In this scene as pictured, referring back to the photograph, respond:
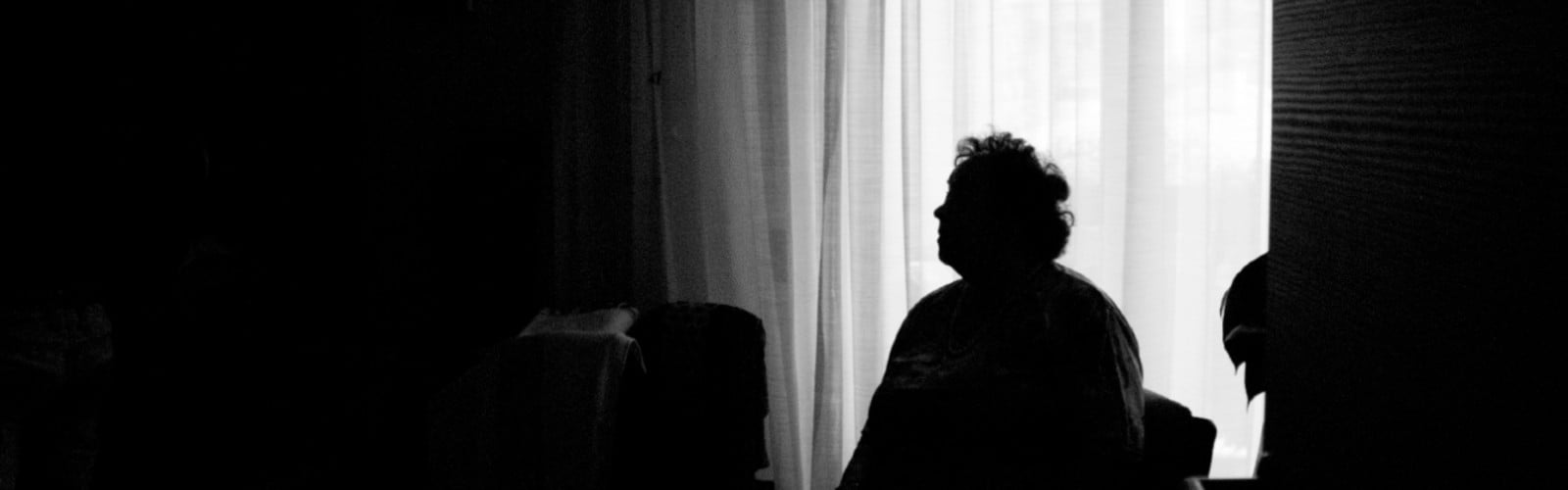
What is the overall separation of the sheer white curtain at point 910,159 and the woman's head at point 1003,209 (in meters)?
0.85

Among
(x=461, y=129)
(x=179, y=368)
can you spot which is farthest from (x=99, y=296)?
(x=461, y=129)

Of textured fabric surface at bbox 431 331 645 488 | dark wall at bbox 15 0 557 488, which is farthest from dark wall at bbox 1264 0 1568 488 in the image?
dark wall at bbox 15 0 557 488

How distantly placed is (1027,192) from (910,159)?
0.93 metres

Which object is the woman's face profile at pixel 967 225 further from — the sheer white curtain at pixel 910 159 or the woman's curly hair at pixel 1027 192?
the sheer white curtain at pixel 910 159

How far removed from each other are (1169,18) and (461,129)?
6.65 ft

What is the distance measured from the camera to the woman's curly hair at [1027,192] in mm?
2459

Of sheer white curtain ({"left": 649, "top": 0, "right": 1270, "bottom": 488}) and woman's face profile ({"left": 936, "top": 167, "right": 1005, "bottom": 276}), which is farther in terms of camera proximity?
sheer white curtain ({"left": 649, "top": 0, "right": 1270, "bottom": 488})

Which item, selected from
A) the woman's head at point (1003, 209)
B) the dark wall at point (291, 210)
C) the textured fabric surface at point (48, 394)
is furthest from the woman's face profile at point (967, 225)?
the textured fabric surface at point (48, 394)

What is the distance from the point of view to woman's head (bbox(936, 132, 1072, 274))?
2445mm

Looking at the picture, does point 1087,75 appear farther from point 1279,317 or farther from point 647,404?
point 1279,317

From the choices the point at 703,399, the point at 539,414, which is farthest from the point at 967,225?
the point at 539,414

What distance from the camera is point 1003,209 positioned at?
2.47 metres

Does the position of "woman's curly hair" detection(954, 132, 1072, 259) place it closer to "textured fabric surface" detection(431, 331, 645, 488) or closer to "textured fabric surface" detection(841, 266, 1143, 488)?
"textured fabric surface" detection(841, 266, 1143, 488)

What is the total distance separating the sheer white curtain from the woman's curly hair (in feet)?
2.75
